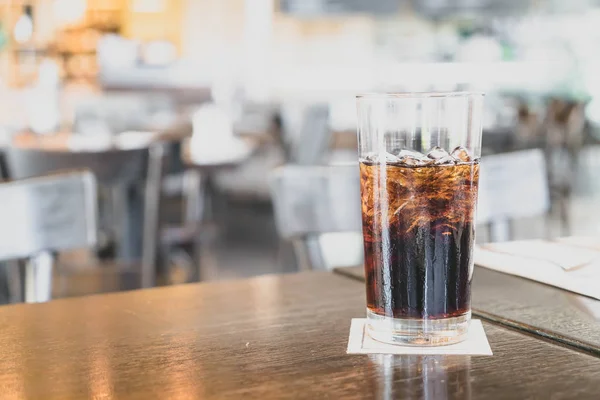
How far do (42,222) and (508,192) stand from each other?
0.77m

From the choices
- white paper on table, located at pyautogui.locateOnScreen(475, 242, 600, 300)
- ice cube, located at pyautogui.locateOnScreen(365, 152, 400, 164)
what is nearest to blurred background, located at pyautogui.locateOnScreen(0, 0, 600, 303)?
white paper on table, located at pyautogui.locateOnScreen(475, 242, 600, 300)

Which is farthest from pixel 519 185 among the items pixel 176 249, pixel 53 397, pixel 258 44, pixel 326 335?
pixel 258 44

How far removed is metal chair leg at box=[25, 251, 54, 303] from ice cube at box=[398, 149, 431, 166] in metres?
0.73

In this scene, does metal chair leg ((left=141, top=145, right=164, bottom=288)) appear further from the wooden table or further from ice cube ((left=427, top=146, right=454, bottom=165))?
ice cube ((left=427, top=146, right=454, bottom=165))

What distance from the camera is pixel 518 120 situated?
5781 mm

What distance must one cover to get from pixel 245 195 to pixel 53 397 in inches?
204

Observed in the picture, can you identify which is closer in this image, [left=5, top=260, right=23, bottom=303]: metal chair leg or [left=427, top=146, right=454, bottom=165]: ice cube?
[left=427, top=146, right=454, bottom=165]: ice cube

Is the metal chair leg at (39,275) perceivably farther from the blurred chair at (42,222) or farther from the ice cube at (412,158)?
the ice cube at (412,158)

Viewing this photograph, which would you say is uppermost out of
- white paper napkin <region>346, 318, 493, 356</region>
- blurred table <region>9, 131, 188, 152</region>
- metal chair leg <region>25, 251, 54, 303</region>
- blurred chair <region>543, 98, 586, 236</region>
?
white paper napkin <region>346, 318, 493, 356</region>

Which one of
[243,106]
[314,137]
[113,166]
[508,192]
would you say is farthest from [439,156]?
[243,106]

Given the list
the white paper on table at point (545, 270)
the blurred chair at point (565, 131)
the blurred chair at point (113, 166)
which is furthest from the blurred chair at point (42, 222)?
the blurred chair at point (565, 131)

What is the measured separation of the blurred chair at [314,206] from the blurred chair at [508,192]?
0.75 ft

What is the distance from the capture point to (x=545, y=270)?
893 millimetres

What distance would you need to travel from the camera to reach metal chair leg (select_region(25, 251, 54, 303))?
3.97ft
